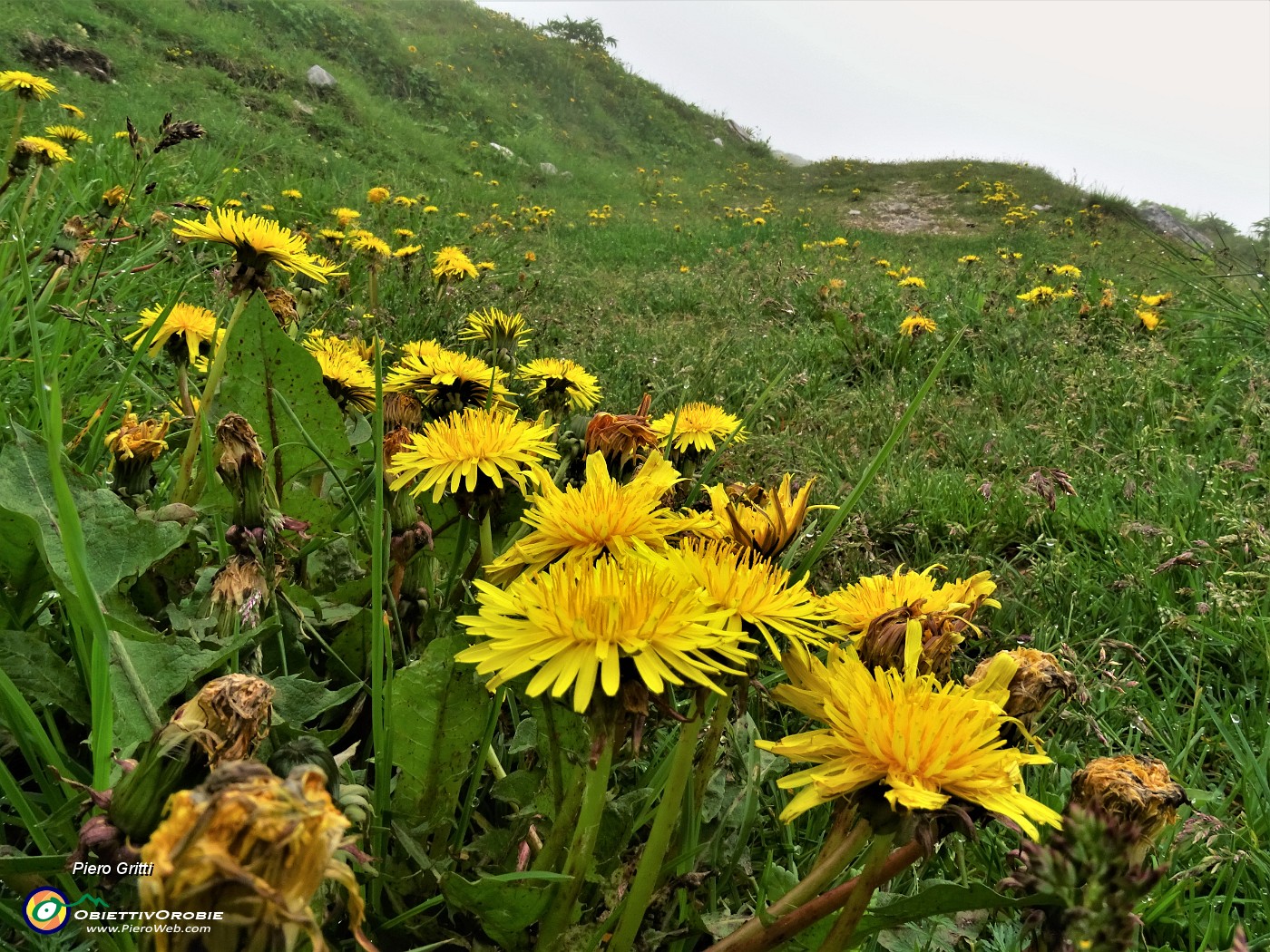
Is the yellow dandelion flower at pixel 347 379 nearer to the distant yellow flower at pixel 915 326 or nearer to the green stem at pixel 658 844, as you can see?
the green stem at pixel 658 844

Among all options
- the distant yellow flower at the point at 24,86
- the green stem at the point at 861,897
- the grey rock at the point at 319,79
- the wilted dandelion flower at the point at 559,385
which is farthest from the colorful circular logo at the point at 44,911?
the grey rock at the point at 319,79

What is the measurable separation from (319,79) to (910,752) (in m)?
12.6

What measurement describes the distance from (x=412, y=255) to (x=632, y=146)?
51.4ft

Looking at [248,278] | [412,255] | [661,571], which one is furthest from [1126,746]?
[412,255]

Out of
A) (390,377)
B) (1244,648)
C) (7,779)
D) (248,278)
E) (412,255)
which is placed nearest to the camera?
(7,779)

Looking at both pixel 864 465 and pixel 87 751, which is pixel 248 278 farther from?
pixel 864 465

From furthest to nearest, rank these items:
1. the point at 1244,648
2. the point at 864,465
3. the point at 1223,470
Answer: the point at 864,465, the point at 1223,470, the point at 1244,648

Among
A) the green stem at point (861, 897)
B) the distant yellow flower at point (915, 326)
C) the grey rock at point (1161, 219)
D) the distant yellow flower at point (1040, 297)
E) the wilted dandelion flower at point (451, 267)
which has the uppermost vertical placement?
the grey rock at point (1161, 219)

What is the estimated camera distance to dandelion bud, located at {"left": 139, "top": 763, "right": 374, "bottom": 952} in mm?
377

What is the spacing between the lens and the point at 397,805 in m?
0.86

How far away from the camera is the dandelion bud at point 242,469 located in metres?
0.92

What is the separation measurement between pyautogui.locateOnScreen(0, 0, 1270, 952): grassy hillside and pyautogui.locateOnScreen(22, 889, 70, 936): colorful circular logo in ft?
0.09

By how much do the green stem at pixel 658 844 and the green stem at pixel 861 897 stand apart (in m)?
0.17

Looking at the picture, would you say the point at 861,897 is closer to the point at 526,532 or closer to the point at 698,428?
the point at 526,532
